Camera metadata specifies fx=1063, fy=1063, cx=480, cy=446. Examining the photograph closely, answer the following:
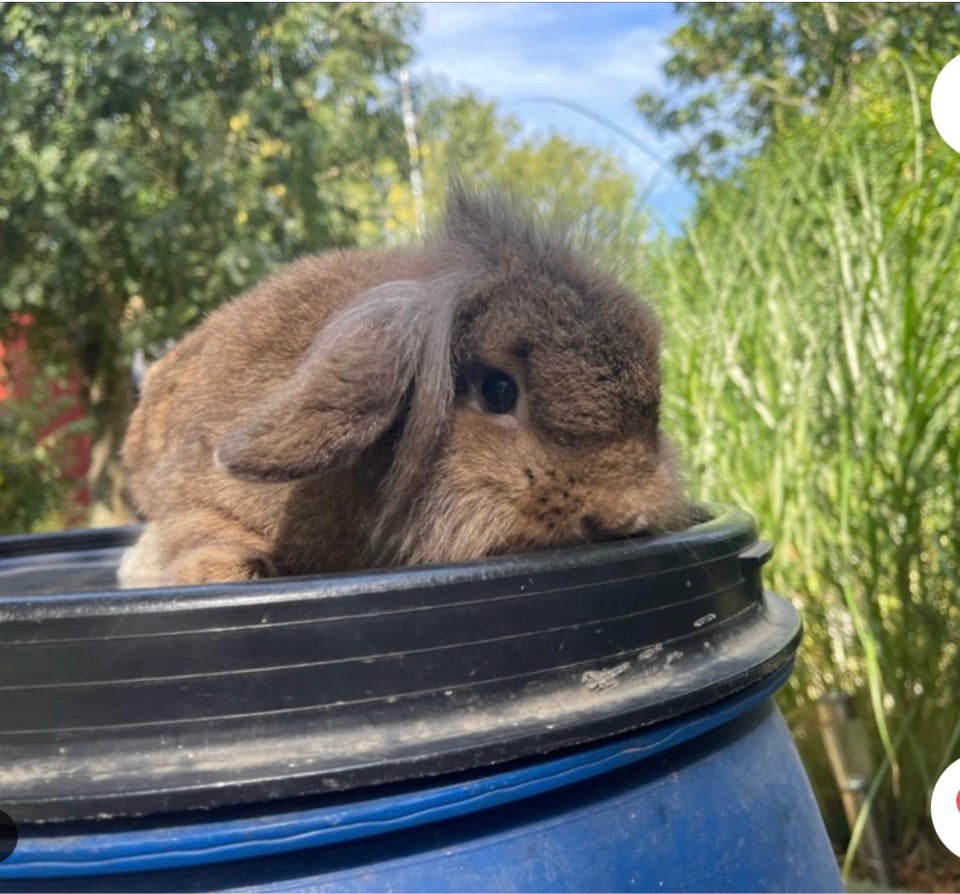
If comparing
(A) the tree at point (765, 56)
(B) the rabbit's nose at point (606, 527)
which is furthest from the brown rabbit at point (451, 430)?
(A) the tree at point (765, 56)

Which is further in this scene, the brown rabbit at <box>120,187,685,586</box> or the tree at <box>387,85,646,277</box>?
the tree at <box>387,85,646,277</box>

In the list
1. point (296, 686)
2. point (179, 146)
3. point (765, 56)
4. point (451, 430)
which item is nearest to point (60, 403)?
point (179, 146)

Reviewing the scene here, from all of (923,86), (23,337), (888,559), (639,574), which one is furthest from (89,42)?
(639,574)

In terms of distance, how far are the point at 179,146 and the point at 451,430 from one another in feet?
17.8

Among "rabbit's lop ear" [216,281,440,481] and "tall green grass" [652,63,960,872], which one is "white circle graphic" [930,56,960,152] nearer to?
"tall green grass" [652,63,960,872]

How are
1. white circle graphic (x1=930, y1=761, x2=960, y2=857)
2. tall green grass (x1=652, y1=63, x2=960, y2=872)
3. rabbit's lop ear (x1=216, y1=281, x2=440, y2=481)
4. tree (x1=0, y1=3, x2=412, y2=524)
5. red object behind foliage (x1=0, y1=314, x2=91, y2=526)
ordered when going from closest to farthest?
1. rabbit's lop ear (x1=216, y1=281, x2=440, y2=481)
2. white circle graphic (x1=930, y1=761, x2=960, y2=857)
3. tall green grass (x1=652, y1=63, x2=960, y2=872)
4. tree (x1=0, y1=3, x2=412, y2=524)
5. red object behind foliage (x1=0, y1=314, x2=91, y2=526)

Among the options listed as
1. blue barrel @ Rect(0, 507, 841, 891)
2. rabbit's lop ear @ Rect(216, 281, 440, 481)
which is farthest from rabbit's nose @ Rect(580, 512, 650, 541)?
rabbit's lop ear @ Rect(216, 281, 440, 481)

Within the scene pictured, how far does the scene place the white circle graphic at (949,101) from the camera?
2.19m

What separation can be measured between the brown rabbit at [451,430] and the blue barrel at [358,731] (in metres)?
0.23

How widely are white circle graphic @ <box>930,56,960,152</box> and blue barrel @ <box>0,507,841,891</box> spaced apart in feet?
4.96

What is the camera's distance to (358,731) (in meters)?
1.05

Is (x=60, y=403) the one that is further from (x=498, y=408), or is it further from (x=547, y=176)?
(x=498, y=408)

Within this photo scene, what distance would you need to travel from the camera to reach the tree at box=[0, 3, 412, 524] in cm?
575

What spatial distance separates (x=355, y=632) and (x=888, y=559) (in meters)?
2.14
